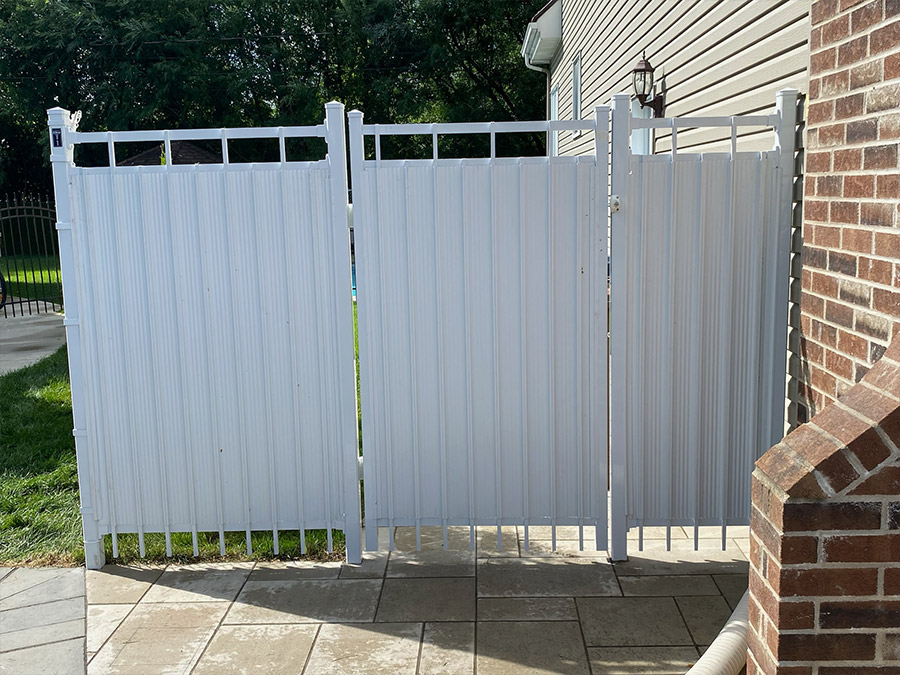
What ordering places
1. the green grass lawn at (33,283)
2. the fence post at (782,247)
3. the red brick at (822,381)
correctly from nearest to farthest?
the red brick at (822,381) < the fence post at (782,247) < the green grass lawn at (33,283)

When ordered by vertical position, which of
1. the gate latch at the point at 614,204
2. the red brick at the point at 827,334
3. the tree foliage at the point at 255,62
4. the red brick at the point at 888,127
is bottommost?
the red brick at the point at 827,334

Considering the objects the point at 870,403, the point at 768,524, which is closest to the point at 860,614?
the point at 768,524

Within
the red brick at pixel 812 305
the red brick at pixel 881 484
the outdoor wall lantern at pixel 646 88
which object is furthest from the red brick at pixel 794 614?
the outdoor wall lantern at pixel 646 88

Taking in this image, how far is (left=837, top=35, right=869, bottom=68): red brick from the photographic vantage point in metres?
2.84

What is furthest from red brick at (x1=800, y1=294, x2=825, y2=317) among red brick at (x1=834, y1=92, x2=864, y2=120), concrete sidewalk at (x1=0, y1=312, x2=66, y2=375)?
concrete sidewalk at (x1=0, y1=312, x2=66, y2=375)

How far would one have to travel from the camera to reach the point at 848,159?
9.89 feet

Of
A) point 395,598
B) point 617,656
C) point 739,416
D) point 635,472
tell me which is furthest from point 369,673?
point 739,416

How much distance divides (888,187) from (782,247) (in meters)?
1.21

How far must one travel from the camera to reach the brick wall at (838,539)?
94.3 inches

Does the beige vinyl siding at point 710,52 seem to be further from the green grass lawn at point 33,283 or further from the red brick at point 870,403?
the green grass lawn at point 33,283

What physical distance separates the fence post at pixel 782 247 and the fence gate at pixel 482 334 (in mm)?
746

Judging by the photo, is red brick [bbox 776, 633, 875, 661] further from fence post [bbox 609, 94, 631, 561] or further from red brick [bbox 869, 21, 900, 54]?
red brick [bbox 869, 21, 900, 54]

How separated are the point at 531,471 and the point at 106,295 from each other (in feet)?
6.89

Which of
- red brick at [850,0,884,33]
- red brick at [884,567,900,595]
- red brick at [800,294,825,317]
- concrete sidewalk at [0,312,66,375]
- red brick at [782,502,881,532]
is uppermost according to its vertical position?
red brick at [850,0,884,33]
